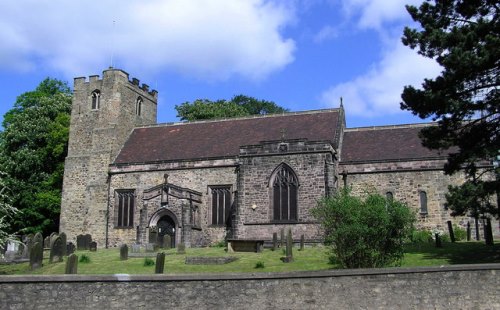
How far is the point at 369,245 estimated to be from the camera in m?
18.1

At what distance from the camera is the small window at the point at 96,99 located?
41281mm

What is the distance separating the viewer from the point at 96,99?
41.6 m

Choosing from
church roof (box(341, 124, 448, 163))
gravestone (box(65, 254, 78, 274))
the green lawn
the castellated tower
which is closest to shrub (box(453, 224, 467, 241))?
church roof (box(341, 124, 448, 163))

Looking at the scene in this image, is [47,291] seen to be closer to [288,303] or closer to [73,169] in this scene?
[288,303]

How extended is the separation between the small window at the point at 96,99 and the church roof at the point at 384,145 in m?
18.0

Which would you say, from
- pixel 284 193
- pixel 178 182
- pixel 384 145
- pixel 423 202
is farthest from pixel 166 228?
pixel 423 202

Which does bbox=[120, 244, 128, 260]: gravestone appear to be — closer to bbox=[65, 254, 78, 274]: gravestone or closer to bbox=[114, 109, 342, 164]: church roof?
bbox=[65, 254, 78, 274]: gravestone

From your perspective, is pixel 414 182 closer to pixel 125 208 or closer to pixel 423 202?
pixel 423 202

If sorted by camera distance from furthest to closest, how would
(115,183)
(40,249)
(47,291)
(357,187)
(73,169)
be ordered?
1. (73,169)
2. (115,183)
3. (357,187)
4. (40,249)
5. (47,291)

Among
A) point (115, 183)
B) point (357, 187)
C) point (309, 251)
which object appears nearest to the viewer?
point (309, 251)

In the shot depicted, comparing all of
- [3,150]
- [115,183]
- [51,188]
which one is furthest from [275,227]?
[3,150]

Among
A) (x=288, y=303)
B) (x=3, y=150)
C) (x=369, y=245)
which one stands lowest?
(x=288, y=303)

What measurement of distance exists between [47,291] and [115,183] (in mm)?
23921

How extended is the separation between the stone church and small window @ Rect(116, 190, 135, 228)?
6 cm
